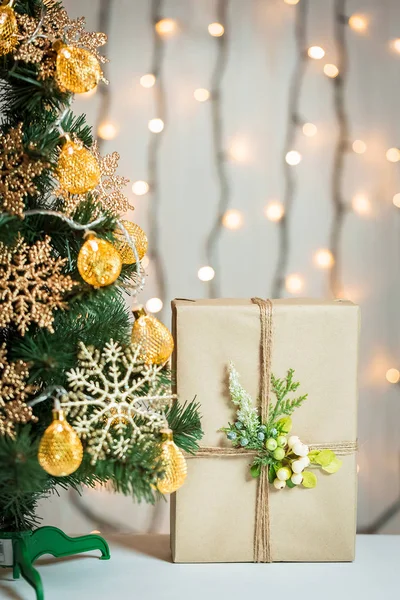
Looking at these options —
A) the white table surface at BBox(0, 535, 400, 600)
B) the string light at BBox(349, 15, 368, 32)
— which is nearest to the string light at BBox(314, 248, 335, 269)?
the string light at BBox(349, 15, 368, 32)

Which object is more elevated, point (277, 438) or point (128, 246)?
point (128, 246)

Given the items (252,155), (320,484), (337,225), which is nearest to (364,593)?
(320,484)

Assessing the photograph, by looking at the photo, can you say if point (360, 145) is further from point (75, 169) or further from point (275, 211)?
point (75, 169)

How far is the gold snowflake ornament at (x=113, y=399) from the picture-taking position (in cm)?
79

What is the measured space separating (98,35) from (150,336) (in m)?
0.37

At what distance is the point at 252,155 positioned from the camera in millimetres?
1317

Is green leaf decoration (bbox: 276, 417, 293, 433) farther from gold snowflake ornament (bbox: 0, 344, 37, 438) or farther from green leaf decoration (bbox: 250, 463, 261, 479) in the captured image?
gold snowflake ornament (bbox: 0, 344, 37, 438)

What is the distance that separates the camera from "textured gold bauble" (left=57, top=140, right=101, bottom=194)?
783 mm

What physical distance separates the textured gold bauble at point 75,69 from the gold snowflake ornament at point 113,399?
29cm

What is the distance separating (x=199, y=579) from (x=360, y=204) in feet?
2.41

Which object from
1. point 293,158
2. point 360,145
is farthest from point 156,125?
point 360,145

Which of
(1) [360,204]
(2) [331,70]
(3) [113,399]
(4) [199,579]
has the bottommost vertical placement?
(4) [199,579]

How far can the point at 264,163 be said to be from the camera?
1.32 m

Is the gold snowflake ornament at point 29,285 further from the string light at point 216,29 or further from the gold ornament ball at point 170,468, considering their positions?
the string light at point 216,29
